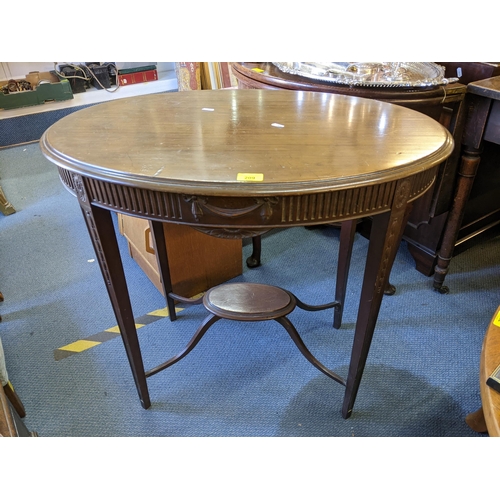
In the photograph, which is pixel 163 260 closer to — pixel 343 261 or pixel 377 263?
pixel 343 261

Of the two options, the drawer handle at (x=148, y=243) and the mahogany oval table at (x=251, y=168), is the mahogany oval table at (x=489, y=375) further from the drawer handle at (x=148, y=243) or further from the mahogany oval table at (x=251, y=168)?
the drawer handle at (x=148, y=243)

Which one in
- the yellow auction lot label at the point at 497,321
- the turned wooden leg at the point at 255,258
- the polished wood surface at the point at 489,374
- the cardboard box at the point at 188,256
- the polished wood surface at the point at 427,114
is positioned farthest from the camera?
the turned wooden leg at the point at 255,258

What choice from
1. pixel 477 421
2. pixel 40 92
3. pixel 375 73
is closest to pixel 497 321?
pixel 477 421

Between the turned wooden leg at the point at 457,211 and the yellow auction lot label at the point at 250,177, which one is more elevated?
the yellow auction lot label at the point at 250,177

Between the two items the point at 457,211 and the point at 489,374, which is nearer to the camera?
the point at 489,374

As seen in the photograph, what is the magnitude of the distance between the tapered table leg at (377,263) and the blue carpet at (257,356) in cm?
27

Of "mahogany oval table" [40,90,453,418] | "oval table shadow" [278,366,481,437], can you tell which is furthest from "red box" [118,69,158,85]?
"oval table shadow" [278,366,481,437]

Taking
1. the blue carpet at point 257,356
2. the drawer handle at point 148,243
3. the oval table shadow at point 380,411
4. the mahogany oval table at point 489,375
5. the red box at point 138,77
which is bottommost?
the oval table shadow at point 380,411

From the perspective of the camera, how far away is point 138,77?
3.58m

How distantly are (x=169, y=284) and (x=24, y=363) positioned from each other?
1.85 ft

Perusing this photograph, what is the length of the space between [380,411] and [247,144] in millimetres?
906

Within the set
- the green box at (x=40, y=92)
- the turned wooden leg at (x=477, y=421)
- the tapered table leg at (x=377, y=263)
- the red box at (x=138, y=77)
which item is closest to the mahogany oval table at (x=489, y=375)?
the tapered table leg at (x=377, y=263)

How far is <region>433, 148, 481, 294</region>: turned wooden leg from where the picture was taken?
140 centimetres

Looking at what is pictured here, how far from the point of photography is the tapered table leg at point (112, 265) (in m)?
0.84
